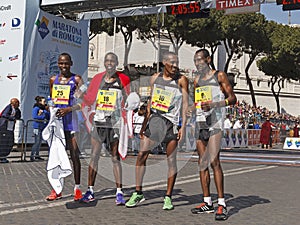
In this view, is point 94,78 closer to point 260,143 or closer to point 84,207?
point 84,207

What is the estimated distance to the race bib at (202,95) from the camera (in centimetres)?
632

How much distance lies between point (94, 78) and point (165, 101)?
1156 mm

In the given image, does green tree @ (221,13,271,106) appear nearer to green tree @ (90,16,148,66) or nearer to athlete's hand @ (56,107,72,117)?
green tree @ (90,16,148,66)

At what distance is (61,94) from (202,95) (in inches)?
75.0

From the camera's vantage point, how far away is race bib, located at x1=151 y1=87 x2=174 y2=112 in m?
6.48

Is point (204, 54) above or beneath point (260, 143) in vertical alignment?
above

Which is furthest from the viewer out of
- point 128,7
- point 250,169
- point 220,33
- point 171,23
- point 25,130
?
point 220,33

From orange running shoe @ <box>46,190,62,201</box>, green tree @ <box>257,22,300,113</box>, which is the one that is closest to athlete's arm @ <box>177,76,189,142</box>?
orange running shoe @ <box>46,190,62,201</box>

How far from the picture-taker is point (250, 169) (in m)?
13.1

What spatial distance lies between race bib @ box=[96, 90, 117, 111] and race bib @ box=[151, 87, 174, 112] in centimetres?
59

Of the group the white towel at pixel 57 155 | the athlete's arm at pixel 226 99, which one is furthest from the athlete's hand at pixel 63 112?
the athlete's arm at pixel 226 99

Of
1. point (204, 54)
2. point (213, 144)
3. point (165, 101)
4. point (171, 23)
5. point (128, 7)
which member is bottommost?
point (213, 144)

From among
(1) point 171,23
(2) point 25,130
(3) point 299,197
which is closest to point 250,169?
(3) point 299,197

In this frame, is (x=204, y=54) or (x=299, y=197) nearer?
(x=204, y=54)
